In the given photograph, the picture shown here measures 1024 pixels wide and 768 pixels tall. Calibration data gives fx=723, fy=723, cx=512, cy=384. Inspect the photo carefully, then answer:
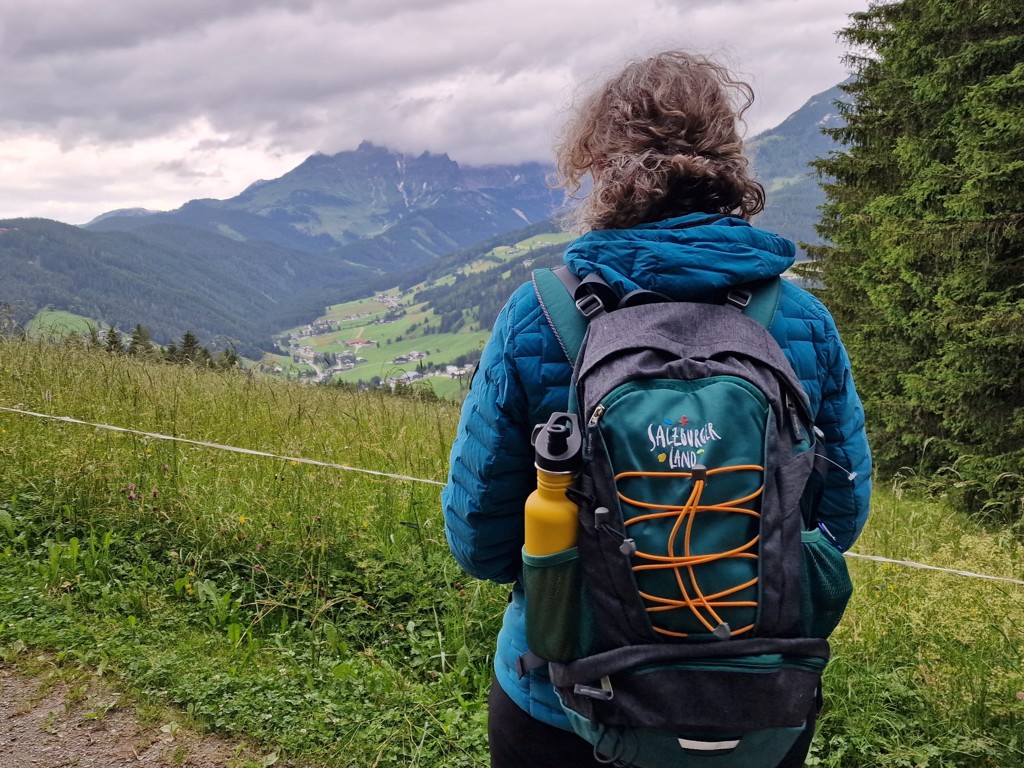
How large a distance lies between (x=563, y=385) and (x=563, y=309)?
0.52ft

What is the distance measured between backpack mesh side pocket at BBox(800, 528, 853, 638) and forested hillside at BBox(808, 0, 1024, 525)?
17.4 ft

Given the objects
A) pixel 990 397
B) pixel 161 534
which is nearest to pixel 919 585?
pixel 161 534

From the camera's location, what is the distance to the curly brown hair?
1558 mm

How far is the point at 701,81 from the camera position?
166 cm

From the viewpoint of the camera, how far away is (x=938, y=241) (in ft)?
29.0

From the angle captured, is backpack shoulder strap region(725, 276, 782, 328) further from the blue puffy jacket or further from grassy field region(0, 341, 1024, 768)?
grassy field region(0, 341, 1024, 768)

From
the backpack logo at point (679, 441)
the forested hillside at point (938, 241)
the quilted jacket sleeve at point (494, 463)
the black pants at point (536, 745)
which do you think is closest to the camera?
the backpack logo at point (679, 441)

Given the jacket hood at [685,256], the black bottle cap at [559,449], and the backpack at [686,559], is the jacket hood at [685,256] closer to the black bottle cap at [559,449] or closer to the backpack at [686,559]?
the backpack at [686,559]

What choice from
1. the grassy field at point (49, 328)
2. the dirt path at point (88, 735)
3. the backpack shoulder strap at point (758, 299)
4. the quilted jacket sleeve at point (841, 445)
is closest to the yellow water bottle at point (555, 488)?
the backpack shoulder strap at point (758, 299)

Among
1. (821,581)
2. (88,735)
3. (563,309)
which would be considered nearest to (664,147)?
(563,309)

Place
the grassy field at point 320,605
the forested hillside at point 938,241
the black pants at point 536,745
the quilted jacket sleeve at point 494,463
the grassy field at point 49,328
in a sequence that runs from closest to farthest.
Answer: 1. the quilted jacket sleeve at point 494,463
2. the black pants at point 536,745
3. the grassy field at point 320,605
4. the grassy field at point 49,328
5. the forested hillside at point 938,241

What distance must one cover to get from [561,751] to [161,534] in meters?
3.39

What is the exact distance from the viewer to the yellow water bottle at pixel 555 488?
1.33m

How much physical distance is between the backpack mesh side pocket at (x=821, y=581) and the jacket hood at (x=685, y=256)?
0.52 m
